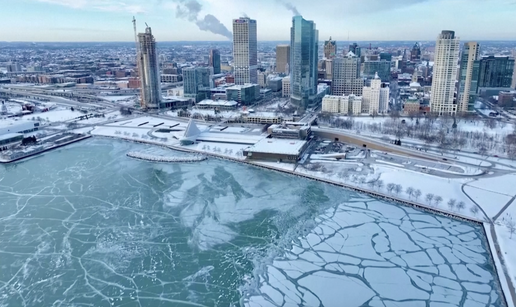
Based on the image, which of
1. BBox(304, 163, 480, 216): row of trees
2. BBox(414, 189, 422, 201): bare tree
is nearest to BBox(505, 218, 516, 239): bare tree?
BBox(304, 163, 480, 216): row of trees

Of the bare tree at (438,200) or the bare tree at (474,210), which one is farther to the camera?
the bare tree at (438,200)

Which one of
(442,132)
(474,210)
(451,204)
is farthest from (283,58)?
(474,210)

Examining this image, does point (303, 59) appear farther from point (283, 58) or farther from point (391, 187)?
point (391, 187)

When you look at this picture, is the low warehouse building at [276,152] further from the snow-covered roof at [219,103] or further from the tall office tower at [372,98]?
the snow-covered roof at [219,103]

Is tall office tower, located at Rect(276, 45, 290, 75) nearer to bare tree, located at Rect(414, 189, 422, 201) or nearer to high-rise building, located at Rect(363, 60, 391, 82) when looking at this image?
high-rise building, located at Rect(363, 60, 391, 82)

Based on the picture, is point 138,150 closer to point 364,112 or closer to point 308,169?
point 308,169

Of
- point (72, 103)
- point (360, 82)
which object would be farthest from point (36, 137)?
point (360, 82)

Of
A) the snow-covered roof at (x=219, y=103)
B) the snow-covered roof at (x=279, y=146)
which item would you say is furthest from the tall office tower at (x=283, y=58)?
the snow-covered roof at (x=279, y=146)
